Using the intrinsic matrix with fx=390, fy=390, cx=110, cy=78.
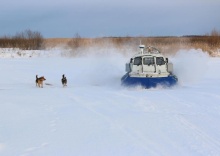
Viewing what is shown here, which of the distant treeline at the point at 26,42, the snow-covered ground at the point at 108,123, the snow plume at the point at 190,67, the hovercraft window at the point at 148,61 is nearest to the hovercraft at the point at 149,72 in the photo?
the hovercraft window at the point at 148,61

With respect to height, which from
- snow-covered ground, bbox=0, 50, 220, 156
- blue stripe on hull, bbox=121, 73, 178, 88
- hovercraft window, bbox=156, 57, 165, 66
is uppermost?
hovercraft window, bbox=156, 57, 165, 66

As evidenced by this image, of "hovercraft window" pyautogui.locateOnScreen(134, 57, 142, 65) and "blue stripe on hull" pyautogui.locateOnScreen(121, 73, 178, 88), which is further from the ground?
"hovercraft window" pyautogui.locateOnScreen(134, 57, 142, 65)

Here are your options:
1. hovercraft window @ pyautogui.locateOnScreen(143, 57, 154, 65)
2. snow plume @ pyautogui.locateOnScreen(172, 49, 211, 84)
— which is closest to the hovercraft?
hovercraft window @ pyautogui.locateOnScreen(143, 57, 154, 65)

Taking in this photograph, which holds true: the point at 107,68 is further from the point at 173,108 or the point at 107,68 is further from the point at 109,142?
the point at 109,142

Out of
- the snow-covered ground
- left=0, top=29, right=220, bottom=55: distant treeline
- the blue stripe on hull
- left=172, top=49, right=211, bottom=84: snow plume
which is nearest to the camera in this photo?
the snow-covered ground

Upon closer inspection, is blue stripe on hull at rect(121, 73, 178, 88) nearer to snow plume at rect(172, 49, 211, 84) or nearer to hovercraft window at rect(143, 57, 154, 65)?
hovercraft window at rect(143, 57, 154, 65)

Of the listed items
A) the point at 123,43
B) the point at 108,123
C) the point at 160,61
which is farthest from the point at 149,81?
the point at 123,43

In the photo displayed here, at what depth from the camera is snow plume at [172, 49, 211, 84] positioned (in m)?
22.2

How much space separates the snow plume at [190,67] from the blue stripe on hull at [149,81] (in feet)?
11.1

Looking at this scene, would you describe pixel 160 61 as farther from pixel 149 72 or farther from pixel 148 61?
pixel 149 72

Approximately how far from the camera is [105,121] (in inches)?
386

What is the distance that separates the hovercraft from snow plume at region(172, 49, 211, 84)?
279cm

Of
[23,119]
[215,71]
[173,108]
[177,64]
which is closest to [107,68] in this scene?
[177,64]

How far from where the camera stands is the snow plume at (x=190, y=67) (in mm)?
22156
